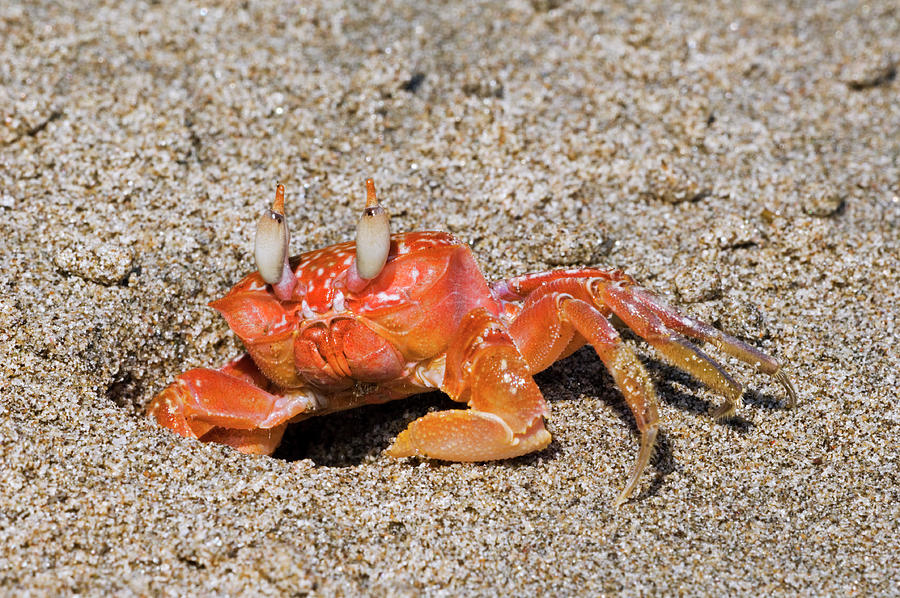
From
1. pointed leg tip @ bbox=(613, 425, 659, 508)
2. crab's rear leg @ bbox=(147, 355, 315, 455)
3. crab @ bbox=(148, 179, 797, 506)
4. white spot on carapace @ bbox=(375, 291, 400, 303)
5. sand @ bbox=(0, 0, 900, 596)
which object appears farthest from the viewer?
crab's rear leg @ bbox=(147, 355, 315, 455)

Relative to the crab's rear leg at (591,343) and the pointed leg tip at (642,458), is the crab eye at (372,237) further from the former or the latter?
the pointed leg tip at (642,458)

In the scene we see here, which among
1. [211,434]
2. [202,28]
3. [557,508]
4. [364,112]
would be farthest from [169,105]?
[557,508]

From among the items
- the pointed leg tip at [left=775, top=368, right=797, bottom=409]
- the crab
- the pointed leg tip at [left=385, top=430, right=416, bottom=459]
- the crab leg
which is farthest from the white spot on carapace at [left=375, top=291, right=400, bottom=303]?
the pointed leg tip at [left=775, top=368, right=797, bottom=409]

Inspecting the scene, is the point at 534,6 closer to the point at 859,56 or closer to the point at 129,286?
the point at 859,56

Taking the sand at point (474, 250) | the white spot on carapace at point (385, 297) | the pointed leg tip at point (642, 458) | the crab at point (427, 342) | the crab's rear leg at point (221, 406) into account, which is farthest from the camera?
the crab's rear leg at point (221, 406)

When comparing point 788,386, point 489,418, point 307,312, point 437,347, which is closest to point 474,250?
point 437,347

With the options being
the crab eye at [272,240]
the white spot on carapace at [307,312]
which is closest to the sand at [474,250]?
the white spot on carapace at [307,312]

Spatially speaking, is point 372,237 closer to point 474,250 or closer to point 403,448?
point 403,448

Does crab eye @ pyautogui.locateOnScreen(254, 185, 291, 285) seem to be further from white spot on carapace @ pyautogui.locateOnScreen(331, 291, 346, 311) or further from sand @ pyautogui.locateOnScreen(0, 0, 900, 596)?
sand @ pyautogui.locateOnScreen(0, 0, 900, 596)
